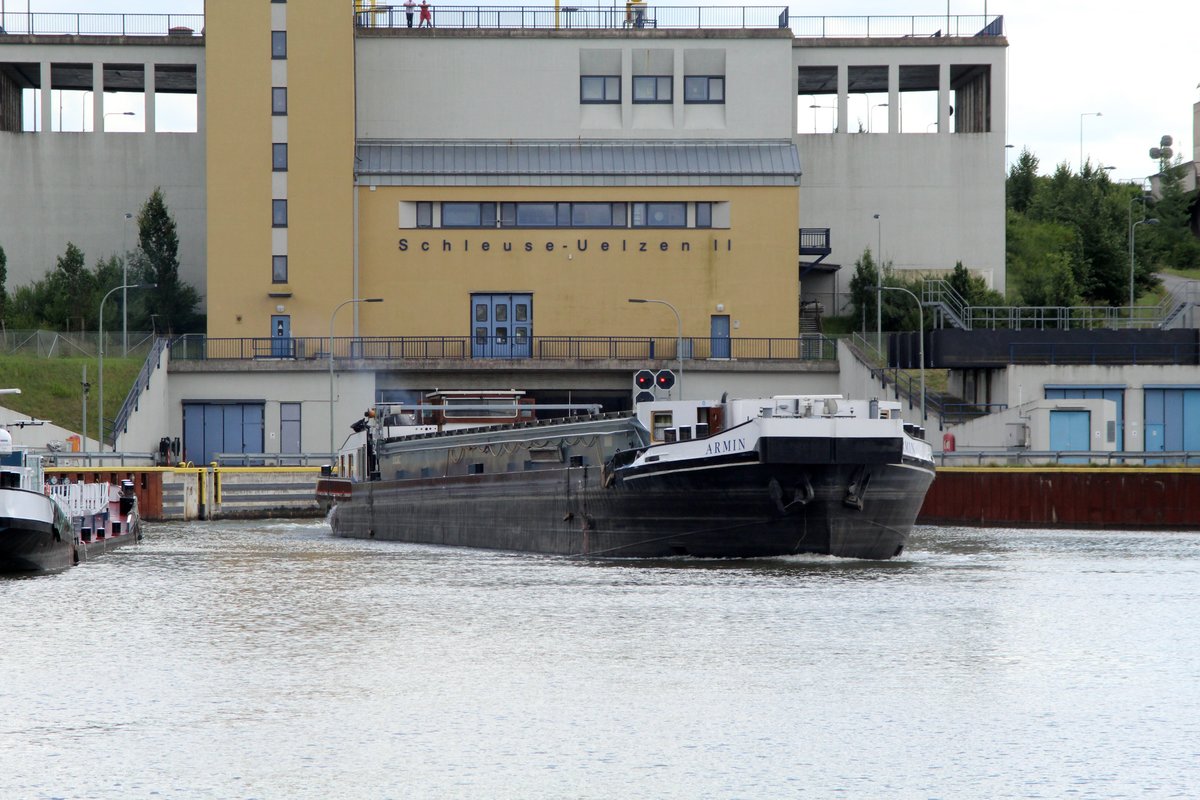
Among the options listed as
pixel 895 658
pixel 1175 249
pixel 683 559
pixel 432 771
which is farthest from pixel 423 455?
pixel 1175 249

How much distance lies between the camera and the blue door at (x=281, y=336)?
85.6 metres

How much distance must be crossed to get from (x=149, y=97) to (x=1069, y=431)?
53815mm

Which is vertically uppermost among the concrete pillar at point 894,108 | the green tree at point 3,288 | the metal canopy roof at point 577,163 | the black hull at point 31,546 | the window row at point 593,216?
the concrete pillar at point 894,108

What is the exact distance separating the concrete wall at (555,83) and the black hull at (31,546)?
171 ft

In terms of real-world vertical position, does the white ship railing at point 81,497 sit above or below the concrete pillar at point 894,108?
below

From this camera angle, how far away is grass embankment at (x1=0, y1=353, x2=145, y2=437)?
8031 centimetres

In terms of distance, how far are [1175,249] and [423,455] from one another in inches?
3224

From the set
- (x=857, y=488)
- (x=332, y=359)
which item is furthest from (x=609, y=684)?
(x=332, y=359)

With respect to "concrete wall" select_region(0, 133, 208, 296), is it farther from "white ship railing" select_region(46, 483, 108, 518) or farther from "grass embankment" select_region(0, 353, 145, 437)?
"white ship railing" select_region(46, 483, 108, 518)

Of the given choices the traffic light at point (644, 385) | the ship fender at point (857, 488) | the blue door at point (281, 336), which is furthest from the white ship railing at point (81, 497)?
the blue door at point (281, 336)

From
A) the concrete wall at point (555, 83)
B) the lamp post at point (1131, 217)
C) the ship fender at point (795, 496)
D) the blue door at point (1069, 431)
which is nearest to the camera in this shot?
the ship fender at point (795, 496)

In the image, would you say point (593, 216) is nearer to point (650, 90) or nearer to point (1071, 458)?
point (650, 90)

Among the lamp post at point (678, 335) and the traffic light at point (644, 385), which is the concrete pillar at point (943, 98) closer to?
the lamp post at point (678, 335)

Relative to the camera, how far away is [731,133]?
89375mm
